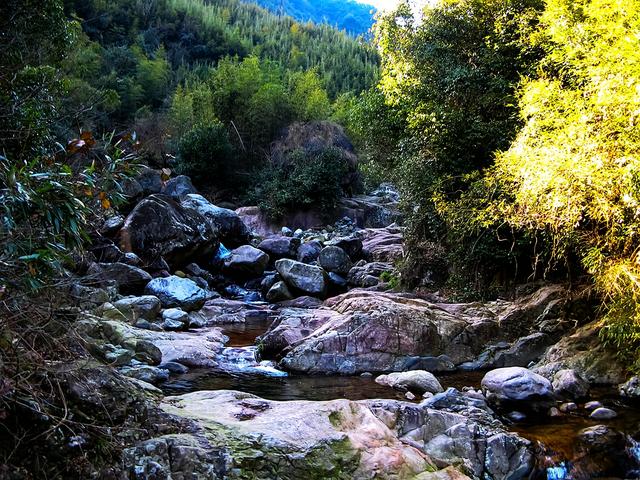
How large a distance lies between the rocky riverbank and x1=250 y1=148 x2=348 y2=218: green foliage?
18.5 ft

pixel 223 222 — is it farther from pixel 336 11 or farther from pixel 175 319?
pixel 336 11

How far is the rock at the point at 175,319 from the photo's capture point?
10047 mm

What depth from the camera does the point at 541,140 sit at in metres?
7.60

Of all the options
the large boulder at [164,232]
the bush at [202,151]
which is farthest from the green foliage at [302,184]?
the large boulder at [164,232]

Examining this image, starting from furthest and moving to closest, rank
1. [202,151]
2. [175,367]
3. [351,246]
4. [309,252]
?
[202,151] → [351,246] → [309,252] → [175,367]

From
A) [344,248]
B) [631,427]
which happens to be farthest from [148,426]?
[344,248]

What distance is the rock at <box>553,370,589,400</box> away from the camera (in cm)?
673

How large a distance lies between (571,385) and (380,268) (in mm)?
8869

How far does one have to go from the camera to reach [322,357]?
8.08 metres

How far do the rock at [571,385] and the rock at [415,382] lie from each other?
1.58 metres

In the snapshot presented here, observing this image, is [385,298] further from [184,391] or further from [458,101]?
[458,101]

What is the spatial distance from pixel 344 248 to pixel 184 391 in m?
11.6

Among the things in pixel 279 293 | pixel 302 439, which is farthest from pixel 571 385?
pixel 279 293

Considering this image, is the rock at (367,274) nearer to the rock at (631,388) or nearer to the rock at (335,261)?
the rock at (335,261)
